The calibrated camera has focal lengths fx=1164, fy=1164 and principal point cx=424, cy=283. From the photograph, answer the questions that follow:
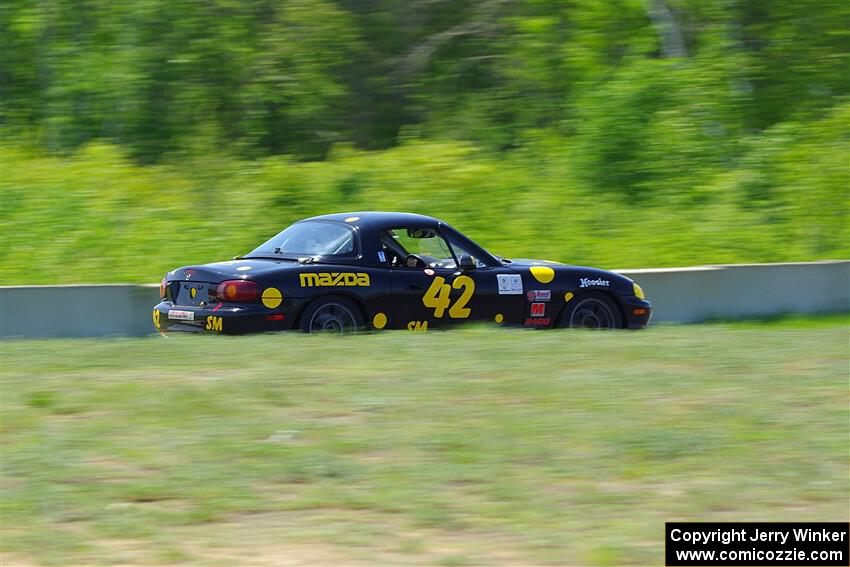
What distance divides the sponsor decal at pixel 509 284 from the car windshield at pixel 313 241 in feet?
4.95

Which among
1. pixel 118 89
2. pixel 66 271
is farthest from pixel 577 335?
pixel 118 89

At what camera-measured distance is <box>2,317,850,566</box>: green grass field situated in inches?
202

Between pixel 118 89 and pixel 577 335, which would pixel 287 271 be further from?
pixel 118 89

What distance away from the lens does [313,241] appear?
35.7 feet

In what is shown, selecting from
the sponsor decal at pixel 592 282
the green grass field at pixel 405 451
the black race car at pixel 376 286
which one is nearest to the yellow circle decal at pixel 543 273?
the black race car at pixel 376 286

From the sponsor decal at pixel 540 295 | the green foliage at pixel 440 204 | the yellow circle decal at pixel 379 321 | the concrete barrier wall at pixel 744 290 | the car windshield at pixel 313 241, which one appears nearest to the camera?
the yellow circle decal at pixel 379 321

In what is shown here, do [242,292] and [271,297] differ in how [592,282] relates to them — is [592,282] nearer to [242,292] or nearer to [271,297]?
[271,297]

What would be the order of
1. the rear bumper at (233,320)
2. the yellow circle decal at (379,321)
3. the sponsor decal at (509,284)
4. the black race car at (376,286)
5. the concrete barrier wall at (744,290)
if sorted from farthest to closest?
the concrete barrier wall at (744,290) → the sponsor decal at (509,284) → the yellow circle decal at (379,321) → the black race car at (376,286) → the rear bumper at (233,320)

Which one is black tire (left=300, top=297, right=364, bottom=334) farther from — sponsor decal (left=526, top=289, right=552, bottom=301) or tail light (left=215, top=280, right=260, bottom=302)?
sponsor decal (left=526, top=289, right=552, bottom=301)

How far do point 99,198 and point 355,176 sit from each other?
455 centimetres

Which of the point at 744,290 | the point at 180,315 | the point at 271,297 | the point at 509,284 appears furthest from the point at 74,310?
the point at 744,290

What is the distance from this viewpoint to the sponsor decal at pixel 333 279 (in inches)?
402

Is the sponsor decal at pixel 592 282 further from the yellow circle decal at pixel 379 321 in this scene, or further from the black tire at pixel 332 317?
the black tire at pixel 332 317

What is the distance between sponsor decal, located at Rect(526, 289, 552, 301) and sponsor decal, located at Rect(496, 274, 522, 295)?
139 mm
